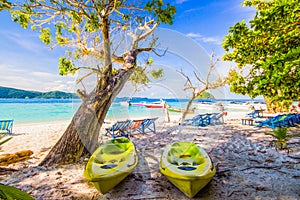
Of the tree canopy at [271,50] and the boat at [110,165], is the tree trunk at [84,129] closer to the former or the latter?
the boat at [110,165]

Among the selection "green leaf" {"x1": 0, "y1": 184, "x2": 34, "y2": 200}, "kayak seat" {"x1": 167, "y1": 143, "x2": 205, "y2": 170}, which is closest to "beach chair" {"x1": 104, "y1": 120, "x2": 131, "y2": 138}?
"kayak seat" {"x1": 167, "y1": 143, "x2": 205, "y2": 170}

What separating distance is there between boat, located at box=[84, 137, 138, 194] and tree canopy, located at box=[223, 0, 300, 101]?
2.71 m

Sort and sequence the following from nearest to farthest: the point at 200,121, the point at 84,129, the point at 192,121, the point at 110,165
A: the point at 110,165 < the point at 84,129 < the point at 200,121 < the point at 192,121

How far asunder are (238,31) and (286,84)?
173 cm

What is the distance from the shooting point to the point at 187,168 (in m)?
2.55

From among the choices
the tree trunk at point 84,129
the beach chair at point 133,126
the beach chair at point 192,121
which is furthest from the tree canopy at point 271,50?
the beach chair at point 192,121

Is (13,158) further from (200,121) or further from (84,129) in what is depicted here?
(200,121)

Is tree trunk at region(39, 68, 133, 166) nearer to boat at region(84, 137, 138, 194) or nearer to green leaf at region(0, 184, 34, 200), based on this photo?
boat at region(84, 137, 138, 194)

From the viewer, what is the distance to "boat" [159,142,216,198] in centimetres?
232

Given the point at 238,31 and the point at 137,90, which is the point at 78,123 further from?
the point at 238,31

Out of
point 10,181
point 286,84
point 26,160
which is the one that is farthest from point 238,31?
point 26,160

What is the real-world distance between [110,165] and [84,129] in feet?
5.51

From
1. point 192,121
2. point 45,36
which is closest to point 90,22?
point 45,36

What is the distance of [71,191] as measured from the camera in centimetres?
262
